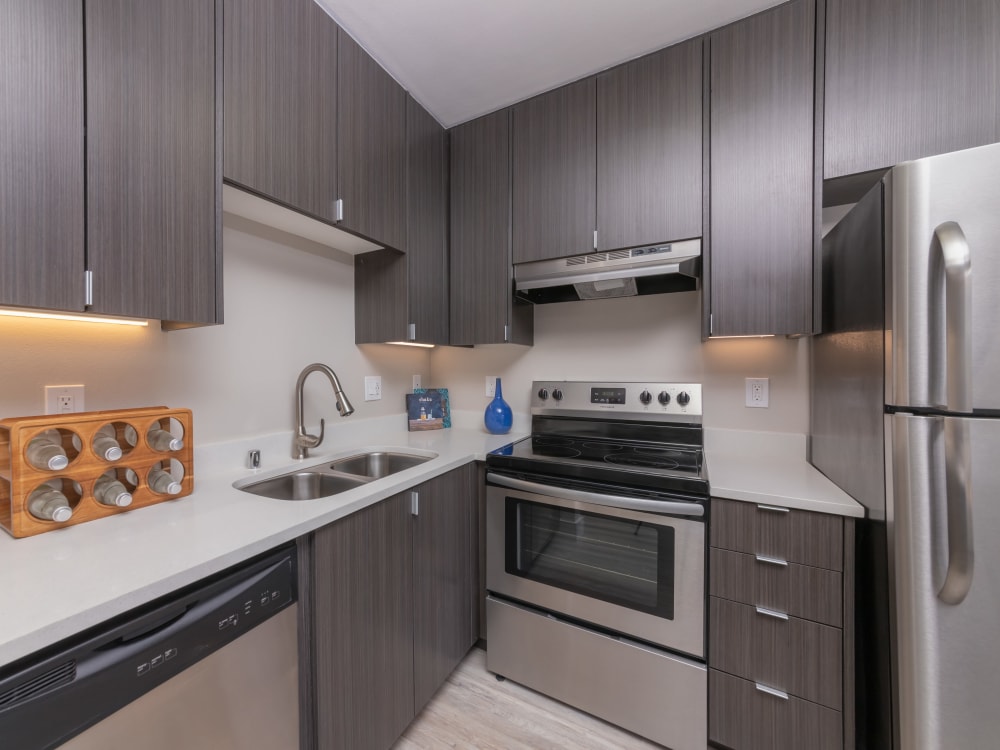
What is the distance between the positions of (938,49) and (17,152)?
7.86ft

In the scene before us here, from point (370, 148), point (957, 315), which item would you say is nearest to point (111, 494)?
point (370, 148)

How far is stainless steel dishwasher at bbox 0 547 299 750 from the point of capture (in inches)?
23.7

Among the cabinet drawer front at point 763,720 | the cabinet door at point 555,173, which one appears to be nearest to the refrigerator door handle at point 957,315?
the cabinet drawer front at point 763,720

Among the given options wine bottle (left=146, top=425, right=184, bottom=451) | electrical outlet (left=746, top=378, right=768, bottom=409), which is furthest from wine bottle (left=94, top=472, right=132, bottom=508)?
electrical outlet (left=746, top=378, right=768, bottom=409)

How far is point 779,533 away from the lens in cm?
121

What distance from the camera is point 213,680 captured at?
Answer: 81 cm

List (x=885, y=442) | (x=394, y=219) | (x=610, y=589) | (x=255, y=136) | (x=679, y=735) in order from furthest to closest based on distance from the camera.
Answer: (x=394, y=219), (x=610, y=589), (x=679, y=735), (x=255, y=136), (x=885, y=442)

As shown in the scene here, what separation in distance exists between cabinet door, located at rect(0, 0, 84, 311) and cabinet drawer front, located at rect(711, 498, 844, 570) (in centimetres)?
180

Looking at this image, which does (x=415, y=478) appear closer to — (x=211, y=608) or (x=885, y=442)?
(x=211, y=608)

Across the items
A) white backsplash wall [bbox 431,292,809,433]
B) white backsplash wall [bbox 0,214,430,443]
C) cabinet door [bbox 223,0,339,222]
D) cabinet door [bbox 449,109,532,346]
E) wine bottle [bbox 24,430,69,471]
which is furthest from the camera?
cabinet door [bbox 449,109,532,346]

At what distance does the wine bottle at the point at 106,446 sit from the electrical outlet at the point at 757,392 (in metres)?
2.16

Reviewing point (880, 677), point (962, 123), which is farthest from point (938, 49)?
point (880, 677)

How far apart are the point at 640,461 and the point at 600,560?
1.31ft

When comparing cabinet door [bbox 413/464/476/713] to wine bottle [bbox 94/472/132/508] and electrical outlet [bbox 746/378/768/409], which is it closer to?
wine bottle [bbox 94/472/132/508]
